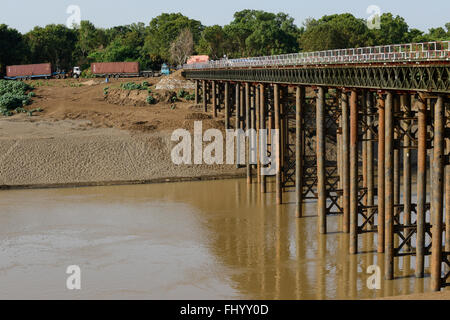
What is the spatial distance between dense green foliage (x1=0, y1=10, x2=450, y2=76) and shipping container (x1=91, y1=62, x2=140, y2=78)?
30.4ft

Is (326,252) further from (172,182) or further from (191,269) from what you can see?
(172,182)

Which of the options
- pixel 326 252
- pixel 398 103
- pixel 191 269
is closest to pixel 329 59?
pixel 398 103

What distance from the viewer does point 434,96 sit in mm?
28453

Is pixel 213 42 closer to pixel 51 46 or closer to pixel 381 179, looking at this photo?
pixel 51 46

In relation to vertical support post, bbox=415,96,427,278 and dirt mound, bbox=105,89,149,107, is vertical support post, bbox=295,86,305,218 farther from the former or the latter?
dirt mound, bbox=105,89,149,107

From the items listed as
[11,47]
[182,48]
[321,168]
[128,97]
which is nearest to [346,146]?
[321,168]

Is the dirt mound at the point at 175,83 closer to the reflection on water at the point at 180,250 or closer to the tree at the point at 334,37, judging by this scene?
the tree at the point at 334,37

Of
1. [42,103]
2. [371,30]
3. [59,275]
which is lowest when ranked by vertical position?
[59,275]

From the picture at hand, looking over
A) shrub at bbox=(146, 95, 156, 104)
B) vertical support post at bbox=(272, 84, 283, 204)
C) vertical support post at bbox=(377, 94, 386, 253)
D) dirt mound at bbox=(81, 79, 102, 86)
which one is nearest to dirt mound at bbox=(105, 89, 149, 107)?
shrub at bbox=(146, 95, 156, 104)

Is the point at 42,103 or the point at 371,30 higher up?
the point at 371,30

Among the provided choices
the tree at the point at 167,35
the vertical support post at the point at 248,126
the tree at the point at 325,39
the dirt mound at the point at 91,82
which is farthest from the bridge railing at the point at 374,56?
the tree at the point at 167,35

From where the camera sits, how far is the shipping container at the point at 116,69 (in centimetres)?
11356

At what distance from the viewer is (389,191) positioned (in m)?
31.9

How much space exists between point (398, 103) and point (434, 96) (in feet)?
21.8
